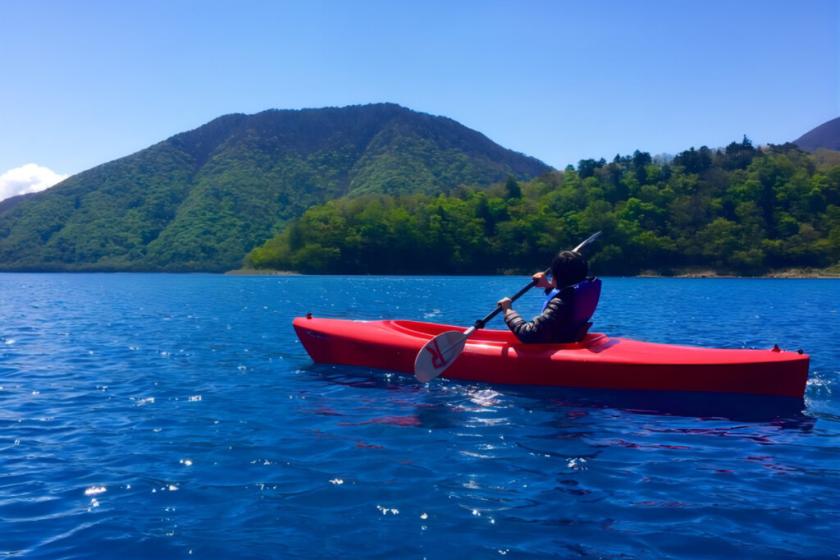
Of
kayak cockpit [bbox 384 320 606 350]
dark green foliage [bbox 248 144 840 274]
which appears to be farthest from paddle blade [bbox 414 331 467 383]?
dark green foliage [bbox 248 144 840 274]

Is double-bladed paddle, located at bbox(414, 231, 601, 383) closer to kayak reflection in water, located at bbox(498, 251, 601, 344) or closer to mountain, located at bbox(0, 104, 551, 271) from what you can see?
kayak reflection in water, located at bbox(498, 251, 601, 344)

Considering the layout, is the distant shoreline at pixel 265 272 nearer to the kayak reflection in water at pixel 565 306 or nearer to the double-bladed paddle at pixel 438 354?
the double-bladed paddle at pixel 438 354

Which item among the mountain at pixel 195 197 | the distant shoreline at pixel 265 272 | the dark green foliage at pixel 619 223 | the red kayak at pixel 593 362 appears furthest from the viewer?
the mountain at pixel 195 197

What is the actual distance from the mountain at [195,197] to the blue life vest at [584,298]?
131845mm

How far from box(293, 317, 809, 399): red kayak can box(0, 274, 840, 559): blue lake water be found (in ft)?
0.87

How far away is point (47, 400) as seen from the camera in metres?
9.47

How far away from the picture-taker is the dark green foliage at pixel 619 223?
95.6 meters

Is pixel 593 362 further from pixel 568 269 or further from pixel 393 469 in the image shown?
pixel 393 469

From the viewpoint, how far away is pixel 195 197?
531 ft

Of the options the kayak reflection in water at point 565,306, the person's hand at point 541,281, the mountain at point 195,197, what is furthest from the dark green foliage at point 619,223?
the kayak reflection in water at point 565,306

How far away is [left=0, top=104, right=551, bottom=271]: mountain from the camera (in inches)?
5566

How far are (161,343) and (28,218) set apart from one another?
16268 centimetres

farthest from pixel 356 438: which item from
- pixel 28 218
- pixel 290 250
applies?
pixel 28 218

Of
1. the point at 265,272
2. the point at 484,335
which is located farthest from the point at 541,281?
the point at 265,272
